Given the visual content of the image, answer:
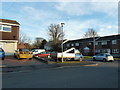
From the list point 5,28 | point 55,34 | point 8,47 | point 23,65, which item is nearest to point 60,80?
point 23,65

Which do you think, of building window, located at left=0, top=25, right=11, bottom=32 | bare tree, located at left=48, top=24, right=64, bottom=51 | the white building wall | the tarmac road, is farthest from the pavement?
bare tree, located at left=48, top=24, right=64, bottom=51

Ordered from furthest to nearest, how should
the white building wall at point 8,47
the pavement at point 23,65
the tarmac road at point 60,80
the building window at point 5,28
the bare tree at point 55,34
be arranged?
the bare tree at point 55,34, the building window at point 5,28, the white building wall at point 8,47, the pavement at point 23,65, the tarmac road at point 60,80

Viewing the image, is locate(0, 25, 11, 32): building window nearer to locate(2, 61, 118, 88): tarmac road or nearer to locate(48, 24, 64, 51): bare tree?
locate(2, 61, 118, 88): tarmac road

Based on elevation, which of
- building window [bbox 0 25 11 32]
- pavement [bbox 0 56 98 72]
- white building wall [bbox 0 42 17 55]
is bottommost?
pavement [bbox 0 56 98 72]

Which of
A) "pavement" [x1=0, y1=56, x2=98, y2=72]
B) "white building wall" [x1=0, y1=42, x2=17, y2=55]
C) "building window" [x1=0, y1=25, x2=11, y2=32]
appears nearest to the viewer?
"pavement" [x1=0, y1=56, x2=98, y2=72]

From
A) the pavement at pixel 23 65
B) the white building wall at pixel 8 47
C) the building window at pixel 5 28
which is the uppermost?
the building window at pixel 5 28

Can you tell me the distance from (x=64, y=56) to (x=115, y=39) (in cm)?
2701

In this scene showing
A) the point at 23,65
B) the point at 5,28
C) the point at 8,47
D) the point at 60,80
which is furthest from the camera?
the point at 5,28

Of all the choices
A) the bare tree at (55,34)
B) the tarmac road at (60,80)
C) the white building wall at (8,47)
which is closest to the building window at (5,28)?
the white building wall at (8,47)

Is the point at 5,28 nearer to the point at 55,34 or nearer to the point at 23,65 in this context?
the point at 23,65

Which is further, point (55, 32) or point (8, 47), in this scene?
point (55, 32)

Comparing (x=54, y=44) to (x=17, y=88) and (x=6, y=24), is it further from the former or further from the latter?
(x=17, y=88)

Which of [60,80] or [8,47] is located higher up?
[8,47]

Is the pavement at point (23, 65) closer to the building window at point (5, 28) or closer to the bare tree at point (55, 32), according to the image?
the building window at point (5, 28)
